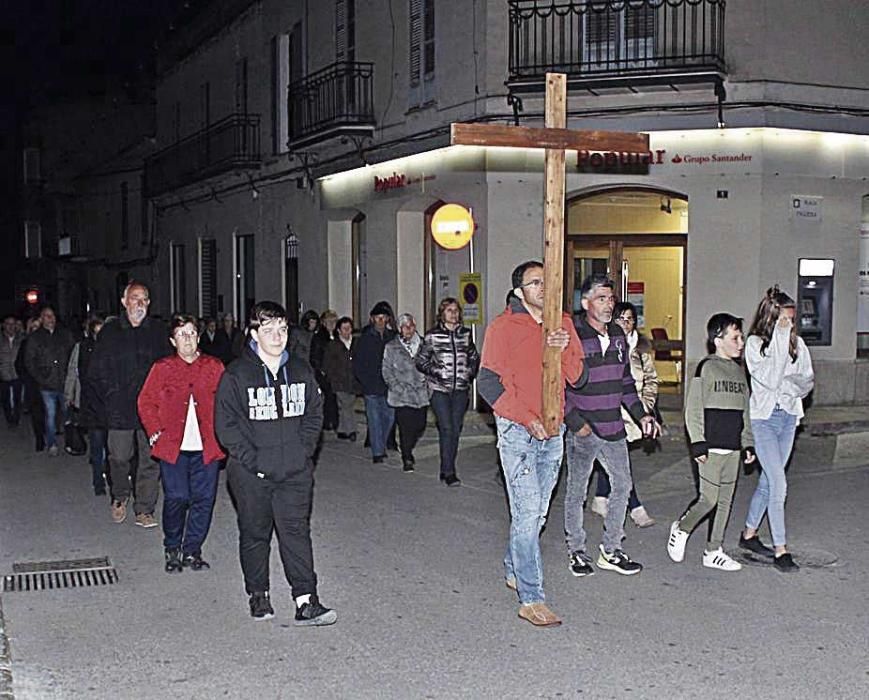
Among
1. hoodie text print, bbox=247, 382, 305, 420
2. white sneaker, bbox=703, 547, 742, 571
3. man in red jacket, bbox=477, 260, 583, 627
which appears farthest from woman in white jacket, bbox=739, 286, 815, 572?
hoodie text print, bbox=247, 382, 305, 420

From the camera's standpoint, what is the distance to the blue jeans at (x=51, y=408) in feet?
49.8

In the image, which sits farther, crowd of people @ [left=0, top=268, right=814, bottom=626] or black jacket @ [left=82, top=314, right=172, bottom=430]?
black jacket @ [left=82, top=314, right=172, bottom=430]

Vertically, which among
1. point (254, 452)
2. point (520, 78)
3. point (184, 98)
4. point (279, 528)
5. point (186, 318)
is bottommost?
point (279, 528)

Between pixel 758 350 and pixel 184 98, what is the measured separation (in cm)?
2621

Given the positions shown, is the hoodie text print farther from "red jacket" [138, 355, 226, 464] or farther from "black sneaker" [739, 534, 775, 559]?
"black sneaker" [739, 534, 775, 559]

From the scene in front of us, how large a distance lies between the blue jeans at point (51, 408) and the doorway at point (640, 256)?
723 cm

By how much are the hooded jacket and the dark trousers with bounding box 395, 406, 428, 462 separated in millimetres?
6000

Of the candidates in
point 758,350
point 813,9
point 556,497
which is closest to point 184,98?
point 813,9

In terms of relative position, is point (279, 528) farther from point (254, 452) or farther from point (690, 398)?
point (690, 398)

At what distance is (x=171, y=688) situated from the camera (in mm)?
6113

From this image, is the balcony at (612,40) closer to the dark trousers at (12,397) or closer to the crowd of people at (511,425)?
the crowd of people at (511,425)

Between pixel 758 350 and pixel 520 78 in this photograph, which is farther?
pixel 520 78

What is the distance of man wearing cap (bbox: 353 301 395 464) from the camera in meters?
13.7

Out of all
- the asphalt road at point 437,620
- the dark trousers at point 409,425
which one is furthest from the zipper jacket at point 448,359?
the asphalt road at point 437,620
